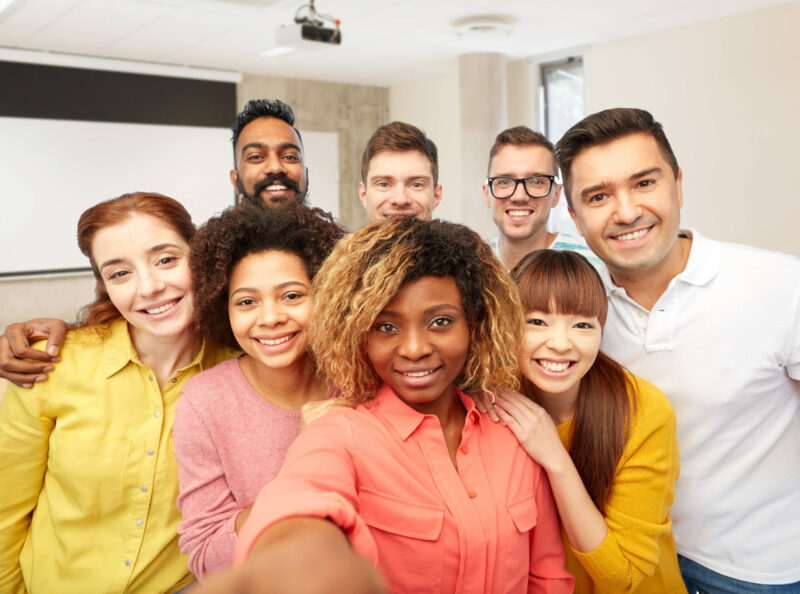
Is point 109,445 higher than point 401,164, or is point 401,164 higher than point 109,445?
point 401,164

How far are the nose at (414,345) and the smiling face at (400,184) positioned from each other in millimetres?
1454

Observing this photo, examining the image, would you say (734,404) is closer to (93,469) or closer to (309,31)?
(93,469)

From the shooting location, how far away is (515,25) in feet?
21.4

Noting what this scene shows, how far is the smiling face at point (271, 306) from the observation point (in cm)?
149

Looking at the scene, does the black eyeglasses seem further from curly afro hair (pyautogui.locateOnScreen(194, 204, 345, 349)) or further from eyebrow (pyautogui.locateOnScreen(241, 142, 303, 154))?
curly afro hair (pyautogui.locateOnScreen(194, 204, 345, 349))

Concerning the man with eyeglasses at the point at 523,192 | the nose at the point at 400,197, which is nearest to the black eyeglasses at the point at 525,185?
the man with eyeglasses at the point at 523,192

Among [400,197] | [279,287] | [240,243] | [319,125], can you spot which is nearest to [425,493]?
[279,287]

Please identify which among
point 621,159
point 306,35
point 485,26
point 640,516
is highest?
point 485,26

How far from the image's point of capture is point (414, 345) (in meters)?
1.21

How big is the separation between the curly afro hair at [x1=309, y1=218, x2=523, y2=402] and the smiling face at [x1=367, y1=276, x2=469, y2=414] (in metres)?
0.02

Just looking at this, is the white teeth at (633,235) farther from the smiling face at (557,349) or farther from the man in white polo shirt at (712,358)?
the smiling face at (557,349)

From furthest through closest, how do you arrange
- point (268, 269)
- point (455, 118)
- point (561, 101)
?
point (455, 118)
point (561, 101)
point (268, 269)

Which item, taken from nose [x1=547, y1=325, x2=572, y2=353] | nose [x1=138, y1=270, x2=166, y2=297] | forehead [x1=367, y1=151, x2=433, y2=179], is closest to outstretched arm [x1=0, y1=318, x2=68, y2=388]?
nose [x1=138, y1=270, x2=166, y2=297]

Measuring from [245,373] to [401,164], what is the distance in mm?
1346
